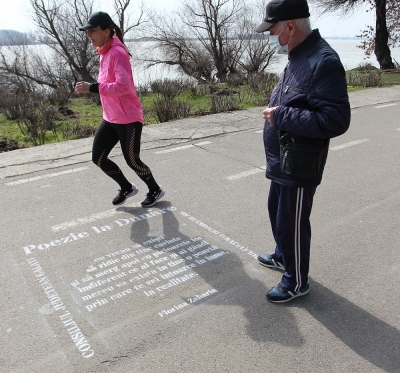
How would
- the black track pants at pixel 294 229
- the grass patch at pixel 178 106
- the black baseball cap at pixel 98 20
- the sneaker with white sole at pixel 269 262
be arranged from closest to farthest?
the black track pants at pixel 294 229
the sneaker with white sole at pixel 269 262
the black baseball cap at pixel 98 20
the grass patch at pixel 178 106

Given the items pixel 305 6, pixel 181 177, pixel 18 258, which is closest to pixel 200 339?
pixel 18 258

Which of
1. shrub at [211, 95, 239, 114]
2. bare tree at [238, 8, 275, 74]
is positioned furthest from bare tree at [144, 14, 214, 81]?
shrub at [211, 95, 239, 114]

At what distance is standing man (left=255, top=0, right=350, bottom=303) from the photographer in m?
2.26

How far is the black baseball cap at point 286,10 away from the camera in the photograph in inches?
89.9

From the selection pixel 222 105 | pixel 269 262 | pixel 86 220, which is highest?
pixel 222 105

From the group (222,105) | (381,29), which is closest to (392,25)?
(381,29)

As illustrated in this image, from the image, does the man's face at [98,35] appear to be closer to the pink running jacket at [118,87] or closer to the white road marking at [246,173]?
the pink running jacket at [118,87]

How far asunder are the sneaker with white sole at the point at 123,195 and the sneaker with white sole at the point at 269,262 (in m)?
1.78

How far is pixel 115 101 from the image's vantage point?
393cm

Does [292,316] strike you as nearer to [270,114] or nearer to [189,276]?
[189,276]

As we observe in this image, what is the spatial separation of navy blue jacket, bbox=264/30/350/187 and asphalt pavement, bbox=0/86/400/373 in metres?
0.96

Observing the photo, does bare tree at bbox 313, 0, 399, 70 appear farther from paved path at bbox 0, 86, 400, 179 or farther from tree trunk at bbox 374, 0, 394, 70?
paved path at bbox 0, 86, 400, 179

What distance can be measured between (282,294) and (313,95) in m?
1.35

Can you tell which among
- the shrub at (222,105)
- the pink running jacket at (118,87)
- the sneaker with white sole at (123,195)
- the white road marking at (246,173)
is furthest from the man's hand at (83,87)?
the shrub at (222,105)
